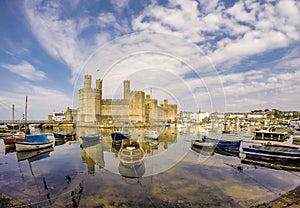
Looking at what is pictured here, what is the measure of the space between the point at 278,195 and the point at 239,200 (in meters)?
2.60

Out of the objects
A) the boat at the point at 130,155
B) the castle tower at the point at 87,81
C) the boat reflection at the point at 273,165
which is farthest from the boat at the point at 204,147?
the castle tower at the point at 87,81

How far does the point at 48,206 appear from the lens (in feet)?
Result: 29.8

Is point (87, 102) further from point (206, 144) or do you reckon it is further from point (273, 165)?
point (273, 165)

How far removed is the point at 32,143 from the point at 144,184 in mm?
19149

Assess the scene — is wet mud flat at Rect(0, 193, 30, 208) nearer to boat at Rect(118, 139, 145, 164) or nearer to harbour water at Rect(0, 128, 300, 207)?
harbour water at Rect(0, 128, 300, 207)

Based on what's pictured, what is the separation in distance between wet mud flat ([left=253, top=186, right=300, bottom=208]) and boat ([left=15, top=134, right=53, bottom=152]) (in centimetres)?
2506

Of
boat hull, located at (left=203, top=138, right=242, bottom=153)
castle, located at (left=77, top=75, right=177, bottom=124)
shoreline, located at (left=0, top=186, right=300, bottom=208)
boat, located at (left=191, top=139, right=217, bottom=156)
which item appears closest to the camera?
shoreline, located at (left=0, top=186, right=300, bottom=208)

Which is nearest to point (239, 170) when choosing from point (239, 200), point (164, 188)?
point (239, 200)

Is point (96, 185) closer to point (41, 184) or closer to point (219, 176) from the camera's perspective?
point (41, 184)

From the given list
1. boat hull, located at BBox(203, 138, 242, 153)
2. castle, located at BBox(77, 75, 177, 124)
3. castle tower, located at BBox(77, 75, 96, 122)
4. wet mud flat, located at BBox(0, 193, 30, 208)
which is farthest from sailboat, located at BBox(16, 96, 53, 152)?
castle tower, located at BBox(77, 75, 96, 122)

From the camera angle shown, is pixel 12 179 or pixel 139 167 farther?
pixel 139 167

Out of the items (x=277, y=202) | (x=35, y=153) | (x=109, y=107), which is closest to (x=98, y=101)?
(x=109, y=107)

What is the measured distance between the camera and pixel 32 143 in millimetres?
24766

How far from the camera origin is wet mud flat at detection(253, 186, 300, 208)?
Answer: 30.4 ft
